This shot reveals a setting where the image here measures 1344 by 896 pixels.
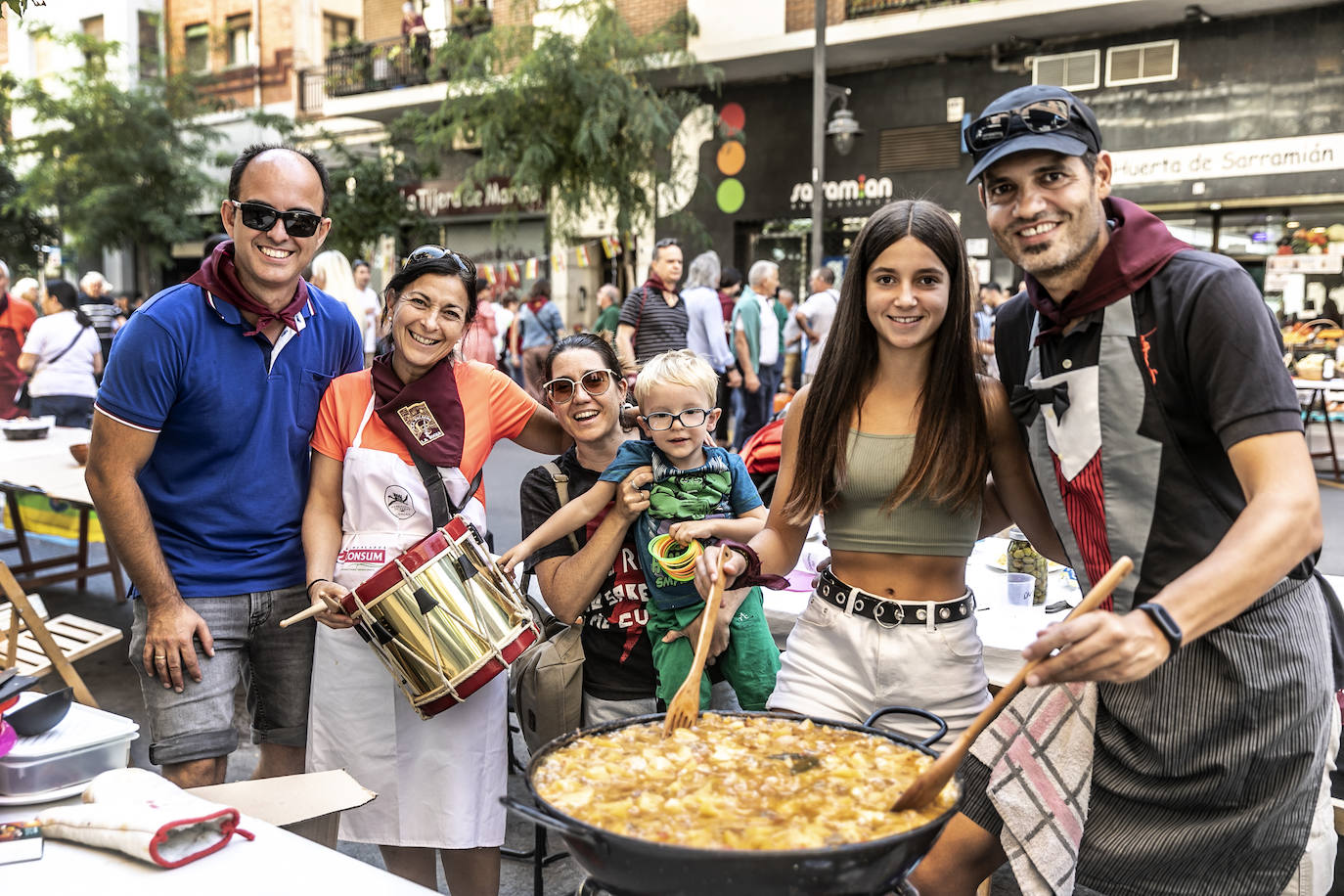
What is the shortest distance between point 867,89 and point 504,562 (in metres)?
14.9

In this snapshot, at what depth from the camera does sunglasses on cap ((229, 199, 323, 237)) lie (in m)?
2.65

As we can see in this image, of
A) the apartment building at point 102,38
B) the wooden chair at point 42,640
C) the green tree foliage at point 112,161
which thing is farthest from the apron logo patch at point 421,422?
the apartment building at point 102,38

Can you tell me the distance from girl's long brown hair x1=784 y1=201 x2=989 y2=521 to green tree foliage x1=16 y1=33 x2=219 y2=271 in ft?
76.9

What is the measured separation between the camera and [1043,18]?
1348cm

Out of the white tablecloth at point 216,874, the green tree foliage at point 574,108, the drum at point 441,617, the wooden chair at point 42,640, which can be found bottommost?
the wooden chair at point 42,640

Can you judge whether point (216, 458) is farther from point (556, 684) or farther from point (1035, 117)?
point (1035, 117)

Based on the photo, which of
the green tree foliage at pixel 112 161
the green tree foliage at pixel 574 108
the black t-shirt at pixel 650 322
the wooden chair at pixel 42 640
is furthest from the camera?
the green tree foliage at pixel 112 161

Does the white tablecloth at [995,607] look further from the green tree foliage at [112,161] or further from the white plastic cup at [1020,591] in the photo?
the green tree foliage at [112,161]

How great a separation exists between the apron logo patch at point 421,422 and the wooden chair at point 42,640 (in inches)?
84.6

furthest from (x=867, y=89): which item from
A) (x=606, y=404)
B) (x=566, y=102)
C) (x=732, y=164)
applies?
(x=606, y=404)

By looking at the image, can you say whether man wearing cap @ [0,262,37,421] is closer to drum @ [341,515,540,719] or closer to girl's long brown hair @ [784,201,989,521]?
drum @ [341,515,540,719]

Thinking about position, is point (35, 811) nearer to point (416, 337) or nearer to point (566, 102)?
point (416, 337)

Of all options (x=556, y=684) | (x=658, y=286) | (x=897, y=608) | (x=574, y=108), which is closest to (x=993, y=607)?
(x=897, y=608)

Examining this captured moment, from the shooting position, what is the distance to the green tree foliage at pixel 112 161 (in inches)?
886
